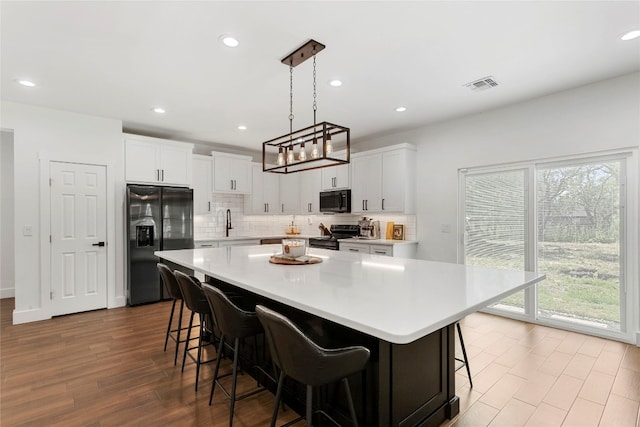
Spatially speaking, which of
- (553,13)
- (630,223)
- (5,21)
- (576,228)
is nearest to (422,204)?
(576,228)

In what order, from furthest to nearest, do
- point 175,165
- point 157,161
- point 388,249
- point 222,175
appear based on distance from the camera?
point 222,175 < point 175,165 < point 157,161 < point 388,249

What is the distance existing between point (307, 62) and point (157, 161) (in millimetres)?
3269

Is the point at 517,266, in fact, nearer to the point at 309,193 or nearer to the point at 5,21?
the point at 309,193

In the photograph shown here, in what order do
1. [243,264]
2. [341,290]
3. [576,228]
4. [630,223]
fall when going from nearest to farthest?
[341,290] → [243,264] → [630,223] → [576,228]

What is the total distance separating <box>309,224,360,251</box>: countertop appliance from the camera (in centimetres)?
570

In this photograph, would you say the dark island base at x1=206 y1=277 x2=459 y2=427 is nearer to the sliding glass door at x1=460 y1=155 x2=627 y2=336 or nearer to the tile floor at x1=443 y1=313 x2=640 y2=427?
the tile floor at x1=443 y1=313 x2=640 y2=427

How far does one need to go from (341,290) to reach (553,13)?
237cm

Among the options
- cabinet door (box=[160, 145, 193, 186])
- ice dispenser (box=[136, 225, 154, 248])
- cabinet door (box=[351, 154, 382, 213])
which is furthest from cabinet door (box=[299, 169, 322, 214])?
ice dispenser (box=[136, 225, 154, 248])

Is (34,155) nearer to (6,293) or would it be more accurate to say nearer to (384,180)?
(6,293)

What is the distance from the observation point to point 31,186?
13.4 feet

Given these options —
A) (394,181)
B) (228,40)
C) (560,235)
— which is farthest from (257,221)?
(560,235)

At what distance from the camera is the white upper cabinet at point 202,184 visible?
5723mm

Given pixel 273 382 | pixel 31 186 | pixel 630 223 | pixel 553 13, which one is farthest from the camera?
pixel 31 186

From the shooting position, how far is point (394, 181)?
203 inches
